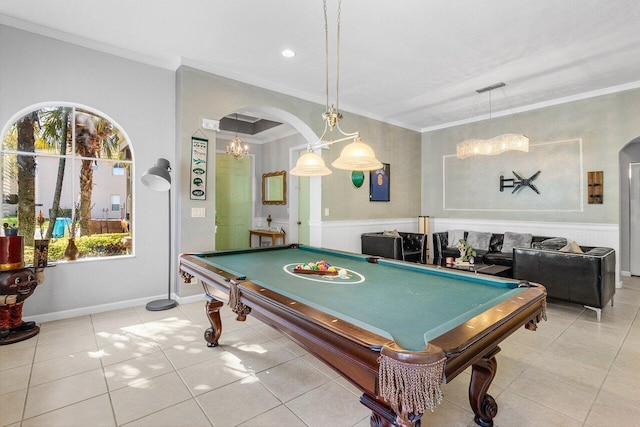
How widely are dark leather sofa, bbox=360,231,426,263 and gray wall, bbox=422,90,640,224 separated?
1.44 metres

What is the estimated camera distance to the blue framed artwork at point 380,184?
5.99 meters

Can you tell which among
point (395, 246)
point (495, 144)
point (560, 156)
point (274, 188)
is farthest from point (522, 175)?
point (274, 188)

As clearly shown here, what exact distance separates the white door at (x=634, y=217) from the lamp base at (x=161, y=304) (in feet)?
23.9

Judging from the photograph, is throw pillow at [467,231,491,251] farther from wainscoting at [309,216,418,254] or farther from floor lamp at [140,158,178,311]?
floor lamp at [140,158,178,311]

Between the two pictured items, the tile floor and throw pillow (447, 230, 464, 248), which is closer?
the tile floor

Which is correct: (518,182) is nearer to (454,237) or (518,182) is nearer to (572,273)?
(454,237)

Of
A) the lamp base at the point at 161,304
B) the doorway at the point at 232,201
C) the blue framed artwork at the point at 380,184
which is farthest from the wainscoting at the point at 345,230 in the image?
the lamp base at the point at 161,304

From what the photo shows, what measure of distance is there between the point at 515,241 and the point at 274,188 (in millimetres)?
4668

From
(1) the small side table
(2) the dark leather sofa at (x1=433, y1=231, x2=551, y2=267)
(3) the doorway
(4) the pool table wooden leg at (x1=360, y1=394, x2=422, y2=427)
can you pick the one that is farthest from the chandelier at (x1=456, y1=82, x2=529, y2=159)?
(1) the small side table

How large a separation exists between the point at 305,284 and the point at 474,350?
107 centimetres

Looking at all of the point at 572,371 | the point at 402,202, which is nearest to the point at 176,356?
the point at 572,371

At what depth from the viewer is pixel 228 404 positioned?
6.45 feet

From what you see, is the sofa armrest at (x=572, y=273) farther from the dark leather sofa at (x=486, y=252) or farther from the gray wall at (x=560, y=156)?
the gray wall at (x=560, y=156)

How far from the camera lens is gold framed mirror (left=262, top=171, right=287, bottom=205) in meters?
6.70
